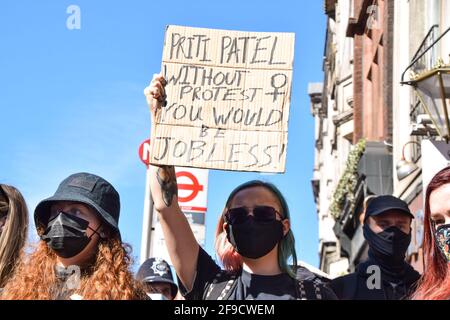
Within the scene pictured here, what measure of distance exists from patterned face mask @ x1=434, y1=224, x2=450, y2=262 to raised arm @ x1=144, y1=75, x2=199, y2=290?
1.22 metres

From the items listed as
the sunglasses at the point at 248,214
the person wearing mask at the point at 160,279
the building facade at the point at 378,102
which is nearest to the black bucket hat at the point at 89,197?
the sunglasses at the point at 248,214

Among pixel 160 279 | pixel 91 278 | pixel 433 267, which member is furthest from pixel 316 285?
pixel 160 279

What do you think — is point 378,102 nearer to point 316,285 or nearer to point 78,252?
point 316,285

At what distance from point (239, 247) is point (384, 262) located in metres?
1.03

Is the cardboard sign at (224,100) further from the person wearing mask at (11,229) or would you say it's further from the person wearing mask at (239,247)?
the person wearing mask at (11,229)

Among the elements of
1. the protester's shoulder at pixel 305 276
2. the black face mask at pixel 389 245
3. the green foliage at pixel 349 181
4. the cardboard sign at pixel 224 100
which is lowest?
the protester's shoulder at pixel 305 276

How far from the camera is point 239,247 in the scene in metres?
4.43

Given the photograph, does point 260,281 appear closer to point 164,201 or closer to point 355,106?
point 164,201

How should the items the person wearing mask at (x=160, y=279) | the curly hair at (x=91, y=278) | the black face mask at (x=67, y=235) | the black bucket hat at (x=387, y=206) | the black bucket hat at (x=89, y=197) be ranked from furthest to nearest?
the person wearing mask at (x=160, y=279), the black bucket hat at (x=387, y=206), the black bucket hat at (x=89, y=197), the black face mask at (x=67, y=235), the curly hair at (x=91, y=278)

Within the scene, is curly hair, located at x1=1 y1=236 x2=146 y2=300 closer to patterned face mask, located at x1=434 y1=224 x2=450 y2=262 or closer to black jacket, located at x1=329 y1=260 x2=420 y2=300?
black jacket, located at x1=329 y1=260 x2=420 y2=300

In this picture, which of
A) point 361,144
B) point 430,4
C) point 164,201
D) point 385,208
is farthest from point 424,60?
point 164,201

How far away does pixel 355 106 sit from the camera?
2548 cm

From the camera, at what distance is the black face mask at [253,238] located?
4402 millimetres

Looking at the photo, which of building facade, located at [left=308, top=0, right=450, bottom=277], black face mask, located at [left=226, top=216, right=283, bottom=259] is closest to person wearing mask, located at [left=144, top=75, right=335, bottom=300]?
black face mask, located at [left=226, top=216, right=283, bottom=259]
